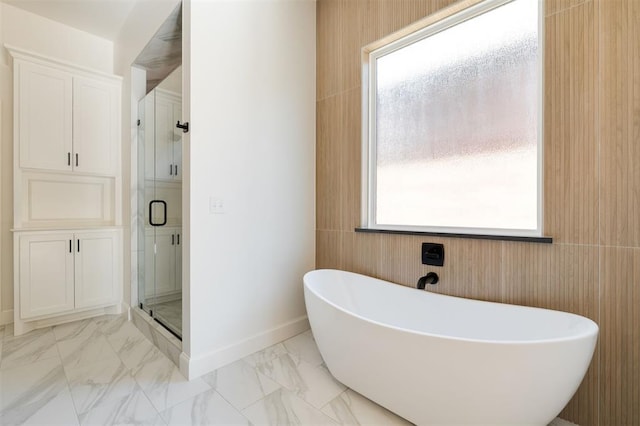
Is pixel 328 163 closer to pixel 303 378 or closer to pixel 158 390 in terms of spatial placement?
pixel 303 378

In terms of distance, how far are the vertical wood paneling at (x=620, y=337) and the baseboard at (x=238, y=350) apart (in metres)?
1.82

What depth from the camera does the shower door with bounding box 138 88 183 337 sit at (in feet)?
7.21

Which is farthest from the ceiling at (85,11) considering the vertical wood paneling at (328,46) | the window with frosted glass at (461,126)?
the window with frosted glass at (461,126)

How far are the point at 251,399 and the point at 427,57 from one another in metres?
2.42

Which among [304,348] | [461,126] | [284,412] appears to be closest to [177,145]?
[304,348]

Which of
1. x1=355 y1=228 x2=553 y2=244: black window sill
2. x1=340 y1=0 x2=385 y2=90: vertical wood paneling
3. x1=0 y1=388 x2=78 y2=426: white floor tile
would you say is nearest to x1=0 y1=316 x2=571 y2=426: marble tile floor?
x1=0 y1=388 x2=78 y2=426: white floor tile

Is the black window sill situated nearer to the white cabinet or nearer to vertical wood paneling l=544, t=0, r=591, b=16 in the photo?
vertical wood paneling l=544, t=0, r=591, b=16

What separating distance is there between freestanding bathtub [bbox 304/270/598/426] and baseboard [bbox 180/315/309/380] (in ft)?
2.13

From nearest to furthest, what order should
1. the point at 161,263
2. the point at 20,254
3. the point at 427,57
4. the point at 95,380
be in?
the point at 95,380 < the point at 427,57 < the point at 20,254 < the point at 161,263

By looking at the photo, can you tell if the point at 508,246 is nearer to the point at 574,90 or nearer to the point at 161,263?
the point at 574,90

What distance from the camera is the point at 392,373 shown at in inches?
48.8

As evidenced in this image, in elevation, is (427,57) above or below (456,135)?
above

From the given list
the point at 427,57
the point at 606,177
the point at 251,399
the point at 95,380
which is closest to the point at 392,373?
the point at 251,399

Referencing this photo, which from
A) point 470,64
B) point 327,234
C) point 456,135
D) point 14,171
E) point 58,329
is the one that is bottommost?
point 58,329
